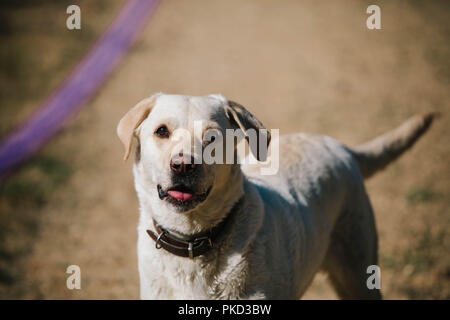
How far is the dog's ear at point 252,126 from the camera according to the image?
2.46 meters

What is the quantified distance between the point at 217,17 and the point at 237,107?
1061 centimetres

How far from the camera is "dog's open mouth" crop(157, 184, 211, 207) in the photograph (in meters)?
2.20

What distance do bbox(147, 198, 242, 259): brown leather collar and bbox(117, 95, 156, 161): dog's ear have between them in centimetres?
52

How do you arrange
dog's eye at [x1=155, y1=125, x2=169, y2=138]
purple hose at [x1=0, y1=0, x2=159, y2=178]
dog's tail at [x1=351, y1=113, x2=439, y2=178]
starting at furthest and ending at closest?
purple hose at [x1=0, y1=0, x2=159, y2=178] < dog's tail at [x1=351, y1=113, x2=439, y2=178] < dog's eye at [x1=155, y1=125, x2=169, y2=138]

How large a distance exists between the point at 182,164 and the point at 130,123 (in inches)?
20.5

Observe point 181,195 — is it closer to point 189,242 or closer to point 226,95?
point 189,242

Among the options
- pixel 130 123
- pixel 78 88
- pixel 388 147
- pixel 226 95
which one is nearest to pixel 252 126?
pixel 130 123

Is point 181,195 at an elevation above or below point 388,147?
below

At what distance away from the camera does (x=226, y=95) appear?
332 inches

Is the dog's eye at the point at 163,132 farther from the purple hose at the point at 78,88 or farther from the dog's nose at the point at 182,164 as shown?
the purple hose at the point at 78,88

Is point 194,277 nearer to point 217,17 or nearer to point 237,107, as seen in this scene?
point 237,107

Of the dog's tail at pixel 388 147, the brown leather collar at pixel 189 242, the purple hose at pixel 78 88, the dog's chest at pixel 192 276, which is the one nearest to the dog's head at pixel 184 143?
the brown leather collar at pixel 189 242

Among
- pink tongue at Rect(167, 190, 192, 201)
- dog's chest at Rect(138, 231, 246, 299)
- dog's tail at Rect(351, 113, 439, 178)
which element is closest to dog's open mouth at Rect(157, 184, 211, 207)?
pink tongue at Rect(167, 190, 192, 201)

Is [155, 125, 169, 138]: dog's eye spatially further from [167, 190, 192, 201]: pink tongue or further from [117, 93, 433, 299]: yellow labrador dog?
[167, 190, 192, 201]: pink tongue
